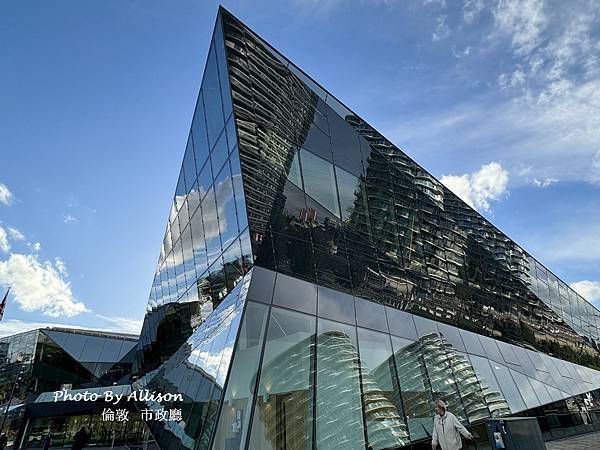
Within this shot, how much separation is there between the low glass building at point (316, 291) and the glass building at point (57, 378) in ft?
63.5

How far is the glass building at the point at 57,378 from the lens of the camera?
101 feet

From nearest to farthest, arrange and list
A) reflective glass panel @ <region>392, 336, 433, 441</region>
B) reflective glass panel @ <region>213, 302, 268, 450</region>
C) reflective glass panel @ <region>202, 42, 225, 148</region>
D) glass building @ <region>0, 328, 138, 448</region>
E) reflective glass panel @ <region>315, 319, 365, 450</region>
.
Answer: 1. reflective glass panel @ <region>213, 302, 268, 450</region>
2. reflective glass panel @ <region>315, 319, 365, 450</region>
3. reflective glass panel @ <region>392, 336, 433, 441</region>
4. reflective glass panel @ <region>202, 42, 225, 148</region>
5. glass building @ <region>0, 328, 138, 448</region>

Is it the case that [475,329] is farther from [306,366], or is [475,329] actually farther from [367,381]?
[306,366]

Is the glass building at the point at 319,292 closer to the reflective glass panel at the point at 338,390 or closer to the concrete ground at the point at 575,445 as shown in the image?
the reflective glass panel at the point at 338,390

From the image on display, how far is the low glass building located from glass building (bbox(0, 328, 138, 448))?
19344 millimetres

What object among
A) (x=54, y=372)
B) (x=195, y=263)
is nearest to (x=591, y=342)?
(x=195, y=263)

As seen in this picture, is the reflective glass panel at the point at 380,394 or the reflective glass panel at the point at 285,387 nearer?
the reflective glass panel at the point at 285,387

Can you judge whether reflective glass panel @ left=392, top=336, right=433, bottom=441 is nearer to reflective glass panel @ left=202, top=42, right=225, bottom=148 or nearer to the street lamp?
reflective glass panel @ left=202, top=42, right=225, bottom=148

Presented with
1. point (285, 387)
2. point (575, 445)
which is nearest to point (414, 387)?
point (285, 387)

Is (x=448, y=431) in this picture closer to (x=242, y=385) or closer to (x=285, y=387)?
(x=285, y=387)

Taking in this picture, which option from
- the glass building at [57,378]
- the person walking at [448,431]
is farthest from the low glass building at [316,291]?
the glass building at [57,378]

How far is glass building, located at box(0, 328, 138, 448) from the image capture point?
30.8 metres

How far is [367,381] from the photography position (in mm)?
8508

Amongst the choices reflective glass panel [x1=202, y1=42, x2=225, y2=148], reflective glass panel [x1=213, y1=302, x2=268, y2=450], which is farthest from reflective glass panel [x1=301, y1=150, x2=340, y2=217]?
reflective glass panel [x1=213, y1=302, x2=268, y2=450]
